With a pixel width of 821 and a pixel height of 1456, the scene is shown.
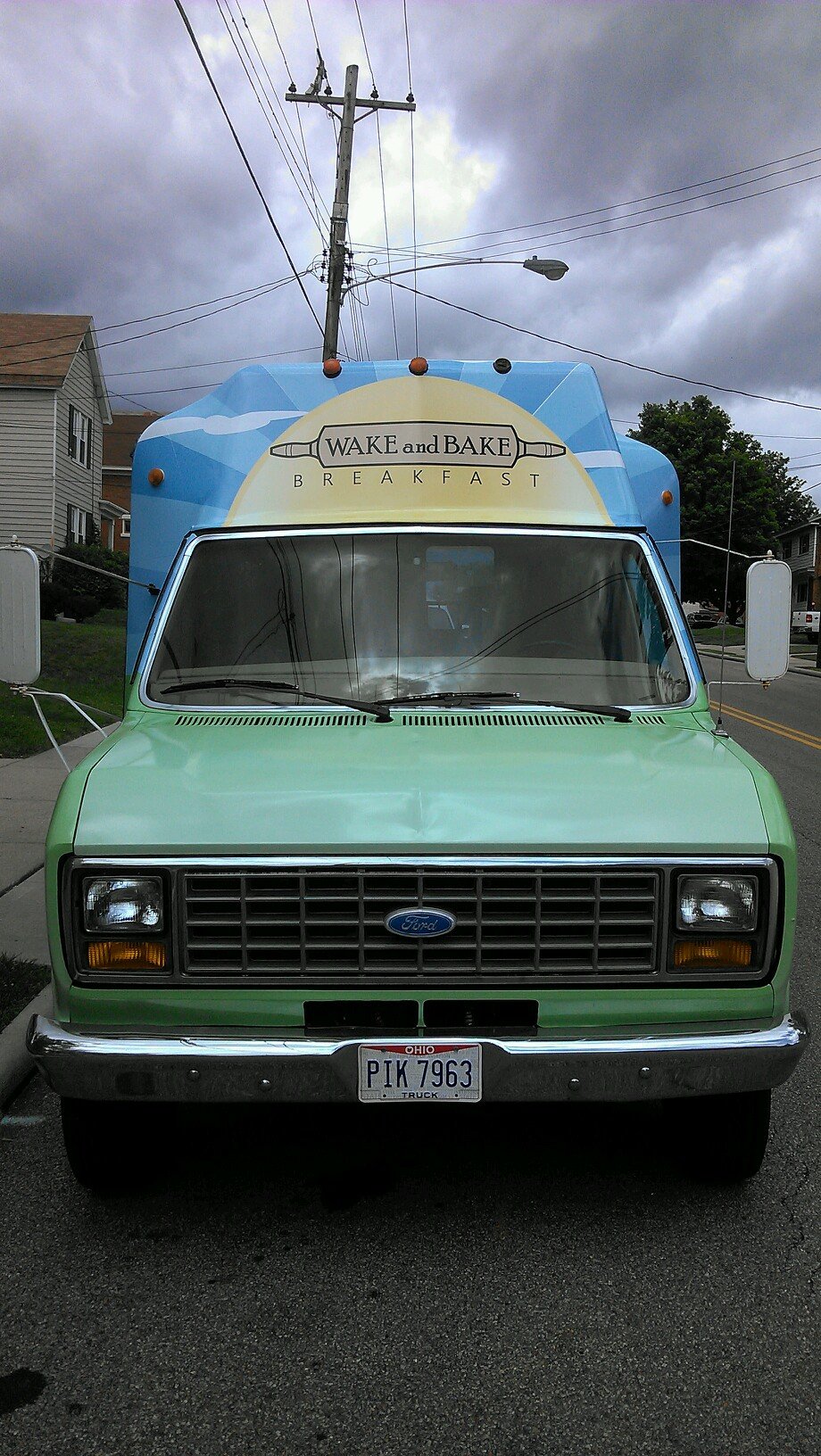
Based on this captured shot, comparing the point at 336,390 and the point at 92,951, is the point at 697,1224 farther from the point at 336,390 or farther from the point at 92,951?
the point at 336,390

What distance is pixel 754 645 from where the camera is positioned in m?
4.54

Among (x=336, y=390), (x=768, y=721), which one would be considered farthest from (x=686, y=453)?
(x=336, y=390)

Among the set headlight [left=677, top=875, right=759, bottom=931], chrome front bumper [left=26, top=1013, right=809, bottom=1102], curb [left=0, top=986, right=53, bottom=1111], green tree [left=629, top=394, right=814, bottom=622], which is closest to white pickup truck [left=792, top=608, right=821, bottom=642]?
green tree [left=629, top=394, right=814, bottom=622]

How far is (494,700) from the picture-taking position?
398 centimetres

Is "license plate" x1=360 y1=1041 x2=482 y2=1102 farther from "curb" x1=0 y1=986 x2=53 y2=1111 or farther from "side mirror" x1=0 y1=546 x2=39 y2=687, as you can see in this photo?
"side mirror" x1=0 y1=546 x2=39 y2=687

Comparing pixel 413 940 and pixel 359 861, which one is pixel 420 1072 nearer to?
pixel 413 940

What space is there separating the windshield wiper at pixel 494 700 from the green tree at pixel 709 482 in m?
47.0

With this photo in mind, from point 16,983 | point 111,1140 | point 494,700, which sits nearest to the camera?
point 111,1140

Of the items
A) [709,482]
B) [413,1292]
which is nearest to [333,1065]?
[413,1292]

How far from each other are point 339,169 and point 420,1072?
18.4 m

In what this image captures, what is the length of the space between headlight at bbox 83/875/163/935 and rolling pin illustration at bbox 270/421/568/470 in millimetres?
2344

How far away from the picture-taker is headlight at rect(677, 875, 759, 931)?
9.98 feet

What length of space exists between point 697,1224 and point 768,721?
1535 cm

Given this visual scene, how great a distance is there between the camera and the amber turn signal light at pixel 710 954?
3.06 metres
